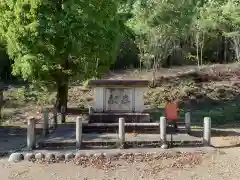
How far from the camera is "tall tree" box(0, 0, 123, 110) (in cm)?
1797

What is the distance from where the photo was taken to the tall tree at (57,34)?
17969mm

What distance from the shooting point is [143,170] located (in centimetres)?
1220

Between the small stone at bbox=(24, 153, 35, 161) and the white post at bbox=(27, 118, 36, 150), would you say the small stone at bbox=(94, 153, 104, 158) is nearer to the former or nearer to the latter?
the small stone at bbox=(24, 153, 35, 161)

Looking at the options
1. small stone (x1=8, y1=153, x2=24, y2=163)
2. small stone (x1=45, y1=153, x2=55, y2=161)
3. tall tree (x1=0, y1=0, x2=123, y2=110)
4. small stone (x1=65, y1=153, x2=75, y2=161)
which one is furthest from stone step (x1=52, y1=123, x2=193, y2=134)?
small stone (x1=8, y1=153, x2=24, y2=163)

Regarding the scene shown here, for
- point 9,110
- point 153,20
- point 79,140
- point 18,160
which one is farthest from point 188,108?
point 18,160

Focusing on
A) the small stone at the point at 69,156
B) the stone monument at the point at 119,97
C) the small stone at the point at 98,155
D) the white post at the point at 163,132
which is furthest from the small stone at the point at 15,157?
the stone monument at the point at 119,97

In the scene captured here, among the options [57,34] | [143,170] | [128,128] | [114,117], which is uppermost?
[57,34]

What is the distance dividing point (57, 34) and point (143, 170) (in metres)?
8.19

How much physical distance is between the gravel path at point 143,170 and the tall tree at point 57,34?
253 inches

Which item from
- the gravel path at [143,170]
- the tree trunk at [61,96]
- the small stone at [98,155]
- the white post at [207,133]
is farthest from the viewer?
the tree trunk at [61,96]

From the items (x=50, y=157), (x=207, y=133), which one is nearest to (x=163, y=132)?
(x=207, y=133)

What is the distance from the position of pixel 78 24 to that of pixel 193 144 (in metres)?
7.27

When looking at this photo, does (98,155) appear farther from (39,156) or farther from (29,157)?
(29,157)

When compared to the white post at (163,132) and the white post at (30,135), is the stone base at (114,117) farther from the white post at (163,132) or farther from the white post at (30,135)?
the white post at (30,135)
